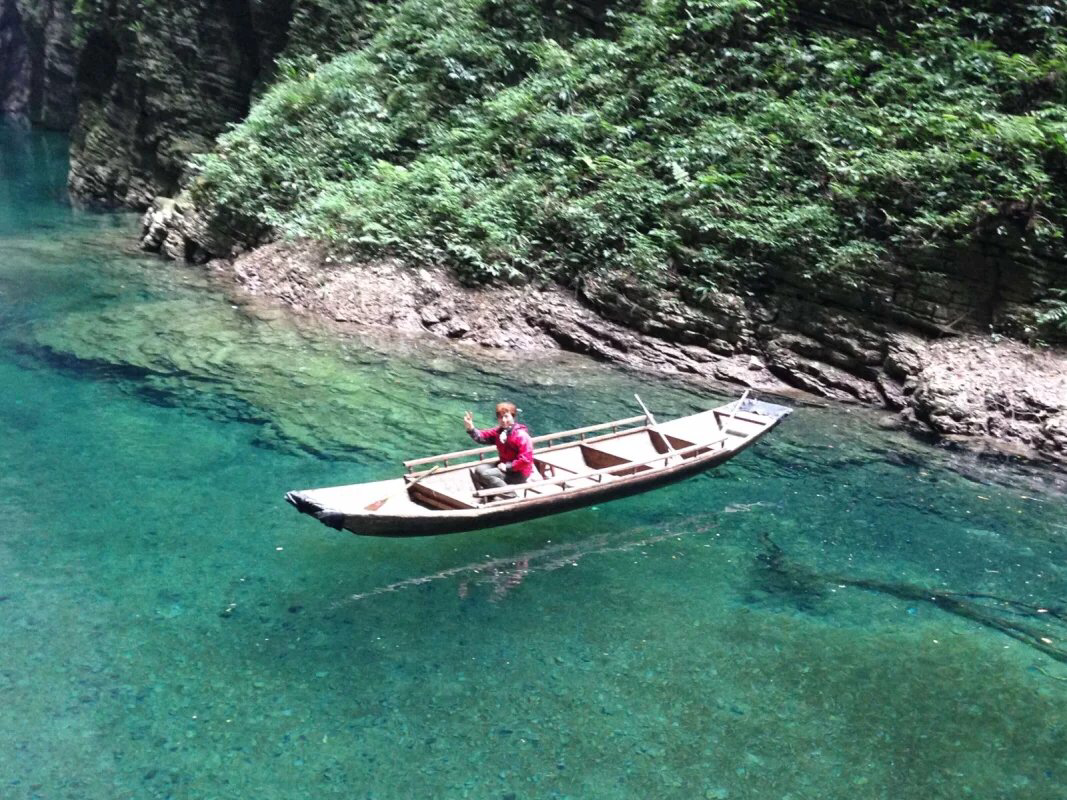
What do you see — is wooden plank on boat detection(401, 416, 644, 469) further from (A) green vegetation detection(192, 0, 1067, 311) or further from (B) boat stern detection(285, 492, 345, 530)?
(A) green vegetation detection(192, 0, 1067, 311)

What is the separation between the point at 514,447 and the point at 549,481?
65 centimetres

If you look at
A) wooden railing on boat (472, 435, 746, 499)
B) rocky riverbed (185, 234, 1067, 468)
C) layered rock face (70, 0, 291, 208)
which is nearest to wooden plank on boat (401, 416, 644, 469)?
wooden railing on boat (472, 435, 746, 499)

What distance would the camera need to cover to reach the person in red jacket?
8.63 metres

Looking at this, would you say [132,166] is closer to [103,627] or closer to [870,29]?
[870,29]

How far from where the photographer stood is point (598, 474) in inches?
341

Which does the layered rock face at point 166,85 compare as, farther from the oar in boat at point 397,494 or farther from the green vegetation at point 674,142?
the oar in boat at point 397,494

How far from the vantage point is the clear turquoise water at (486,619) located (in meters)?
5.67

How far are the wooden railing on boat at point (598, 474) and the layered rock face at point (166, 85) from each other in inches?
852

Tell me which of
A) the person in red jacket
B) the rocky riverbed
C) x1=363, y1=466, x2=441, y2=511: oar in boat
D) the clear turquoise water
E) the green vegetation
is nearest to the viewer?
the clear turquoise water

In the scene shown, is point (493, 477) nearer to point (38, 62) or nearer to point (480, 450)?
point (480, 450)

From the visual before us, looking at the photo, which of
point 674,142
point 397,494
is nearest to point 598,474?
point 397,494

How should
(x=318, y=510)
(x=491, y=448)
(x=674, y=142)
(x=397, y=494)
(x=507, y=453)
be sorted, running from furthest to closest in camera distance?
(x=674, y=142)
(x=491, y=448)
(x=507, y=453)
(x=397, y=494)
(x=318, y=510)

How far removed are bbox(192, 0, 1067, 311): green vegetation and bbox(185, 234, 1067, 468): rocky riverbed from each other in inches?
26.7

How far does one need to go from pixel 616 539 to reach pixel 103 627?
15.8ft
